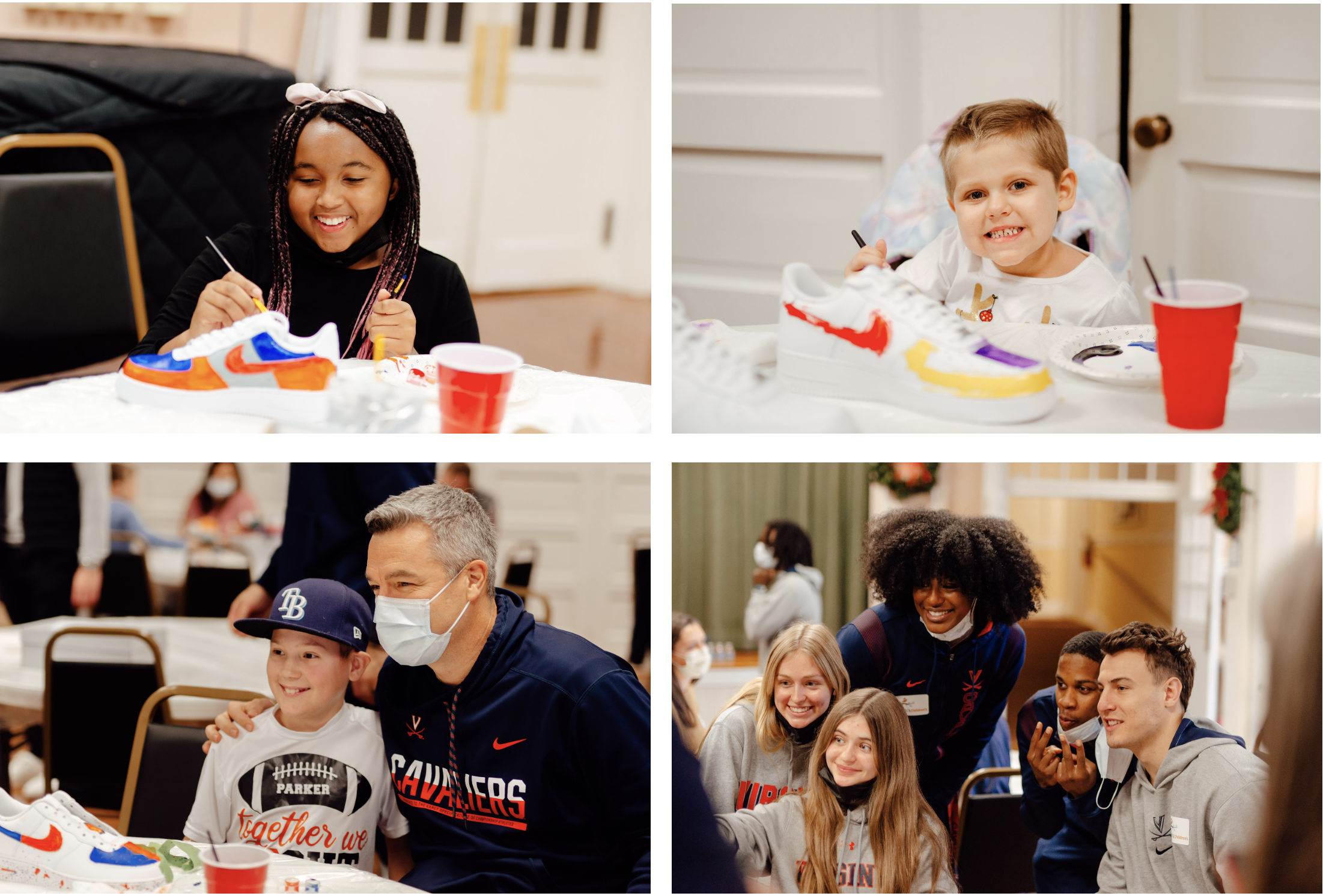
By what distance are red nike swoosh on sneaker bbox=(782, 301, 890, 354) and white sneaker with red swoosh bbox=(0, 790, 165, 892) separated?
976 millimetres

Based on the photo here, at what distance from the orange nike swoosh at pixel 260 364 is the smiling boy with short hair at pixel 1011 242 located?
2.09ft

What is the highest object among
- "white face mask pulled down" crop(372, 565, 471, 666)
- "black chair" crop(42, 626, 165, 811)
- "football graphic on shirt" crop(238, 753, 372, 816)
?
"white face mask pulled down" crop(372, 565, 471, 666)

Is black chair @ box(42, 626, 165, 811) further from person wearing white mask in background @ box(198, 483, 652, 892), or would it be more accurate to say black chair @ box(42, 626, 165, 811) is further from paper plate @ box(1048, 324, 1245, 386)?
paper plate @ box(1048, 324, 1245, 386)

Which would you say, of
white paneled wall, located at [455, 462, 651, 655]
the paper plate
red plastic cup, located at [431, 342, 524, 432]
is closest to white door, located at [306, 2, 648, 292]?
white paneled wall, located at [455, 462, 651, 655]

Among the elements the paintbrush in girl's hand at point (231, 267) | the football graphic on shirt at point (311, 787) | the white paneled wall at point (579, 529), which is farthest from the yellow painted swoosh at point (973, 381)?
the white paneled wall at point (579, 529)

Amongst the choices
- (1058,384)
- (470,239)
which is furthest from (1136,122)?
(470,239)

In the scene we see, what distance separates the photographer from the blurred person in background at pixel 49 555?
9.75 feet

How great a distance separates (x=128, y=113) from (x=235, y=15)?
163cm

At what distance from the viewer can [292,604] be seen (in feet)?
4.21

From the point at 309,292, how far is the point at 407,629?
0.41 m

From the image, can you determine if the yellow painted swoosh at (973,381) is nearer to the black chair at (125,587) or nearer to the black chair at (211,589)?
the black chair at (211,589)

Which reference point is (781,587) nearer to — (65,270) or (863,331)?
(863,331)

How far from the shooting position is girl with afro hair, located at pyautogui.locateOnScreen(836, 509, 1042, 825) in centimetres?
125

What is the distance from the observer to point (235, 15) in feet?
9.90
